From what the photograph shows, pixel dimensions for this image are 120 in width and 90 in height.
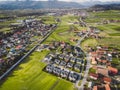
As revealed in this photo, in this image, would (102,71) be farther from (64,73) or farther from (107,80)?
(64,73)

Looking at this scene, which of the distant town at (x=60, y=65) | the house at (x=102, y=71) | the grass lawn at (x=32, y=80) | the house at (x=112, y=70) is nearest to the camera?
the grass lawn at (x=32, y=80)

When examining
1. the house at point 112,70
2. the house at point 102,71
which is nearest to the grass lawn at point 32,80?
the house at point 102,71

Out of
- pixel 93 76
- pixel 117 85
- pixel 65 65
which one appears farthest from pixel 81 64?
pixel 117 85

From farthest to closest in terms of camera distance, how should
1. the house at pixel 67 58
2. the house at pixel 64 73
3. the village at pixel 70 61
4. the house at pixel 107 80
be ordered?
the house at pixel 67 58 < the house at pixel 64 73 < the village at pixel 70 61 < the house at pixel 107 80

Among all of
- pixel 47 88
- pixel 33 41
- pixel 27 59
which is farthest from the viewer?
pixel 33 41

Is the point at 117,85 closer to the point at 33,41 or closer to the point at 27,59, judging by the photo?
the point at 27,59

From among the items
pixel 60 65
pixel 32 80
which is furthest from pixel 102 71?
pixel 32 80

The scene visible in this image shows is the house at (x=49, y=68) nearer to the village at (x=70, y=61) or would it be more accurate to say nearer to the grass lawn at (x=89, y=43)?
the village at (x=70, y=61)

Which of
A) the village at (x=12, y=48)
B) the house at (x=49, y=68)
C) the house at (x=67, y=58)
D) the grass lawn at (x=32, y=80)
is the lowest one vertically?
the grass lawn at (x=32, y=80)

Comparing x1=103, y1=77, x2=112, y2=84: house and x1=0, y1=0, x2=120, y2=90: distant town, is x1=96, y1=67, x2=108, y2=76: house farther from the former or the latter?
x1=103, y1=77, x2=112, y2=84: house
